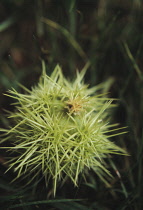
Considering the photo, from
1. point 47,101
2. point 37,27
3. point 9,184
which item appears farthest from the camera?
point 37,27

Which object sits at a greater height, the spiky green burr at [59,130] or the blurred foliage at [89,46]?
the blurred foliage at [89,46]

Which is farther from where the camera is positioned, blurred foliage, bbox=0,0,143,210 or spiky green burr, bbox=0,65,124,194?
blurred foliage, bbox=0,0,143,210

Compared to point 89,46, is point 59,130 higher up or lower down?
lower down

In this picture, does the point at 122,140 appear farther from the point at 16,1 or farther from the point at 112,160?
the point at 16,1

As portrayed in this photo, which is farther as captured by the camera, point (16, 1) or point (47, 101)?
point (16, 1)

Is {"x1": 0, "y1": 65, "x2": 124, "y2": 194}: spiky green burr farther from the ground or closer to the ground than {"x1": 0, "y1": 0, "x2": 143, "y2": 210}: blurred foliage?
closer to the ground

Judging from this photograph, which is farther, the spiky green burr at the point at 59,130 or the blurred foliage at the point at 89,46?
the blurred foliage at the point at 89,46

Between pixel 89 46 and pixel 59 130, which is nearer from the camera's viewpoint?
pixel 59 130

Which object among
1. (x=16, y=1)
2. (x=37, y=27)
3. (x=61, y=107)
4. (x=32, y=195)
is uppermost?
(x=16, y=1)

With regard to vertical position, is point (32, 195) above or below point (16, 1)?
below

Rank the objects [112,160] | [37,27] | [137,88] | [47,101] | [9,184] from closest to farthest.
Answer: [47,101], [9,184], [112,160], [137,88], [37,27]

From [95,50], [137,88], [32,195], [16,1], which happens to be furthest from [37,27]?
[32,195]
